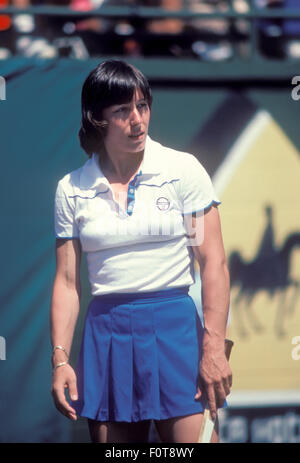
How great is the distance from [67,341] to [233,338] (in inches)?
47.7

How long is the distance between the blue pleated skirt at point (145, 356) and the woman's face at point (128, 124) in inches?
21.2

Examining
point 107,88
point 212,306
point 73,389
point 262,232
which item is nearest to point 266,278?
point 262,232

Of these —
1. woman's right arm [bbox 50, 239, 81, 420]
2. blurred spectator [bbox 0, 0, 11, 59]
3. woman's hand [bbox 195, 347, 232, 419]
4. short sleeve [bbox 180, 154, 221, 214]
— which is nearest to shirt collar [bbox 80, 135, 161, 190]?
short sleeve [bbox 180, 154, 221, 214]

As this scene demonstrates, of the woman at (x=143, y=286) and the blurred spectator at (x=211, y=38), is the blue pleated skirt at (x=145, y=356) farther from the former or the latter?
the blurred spectator at (x=211, y=38)

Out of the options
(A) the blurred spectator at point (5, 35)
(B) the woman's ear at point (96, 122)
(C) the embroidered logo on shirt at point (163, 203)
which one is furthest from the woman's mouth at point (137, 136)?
(A) the blurred spectator at point (5, 35)

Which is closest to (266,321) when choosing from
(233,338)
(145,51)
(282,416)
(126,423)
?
(233,338)

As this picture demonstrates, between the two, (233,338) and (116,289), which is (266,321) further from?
(116,289)

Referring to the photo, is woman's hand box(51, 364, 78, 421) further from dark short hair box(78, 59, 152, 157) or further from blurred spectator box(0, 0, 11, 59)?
blurred spectator box(0, 0, 11, 59)

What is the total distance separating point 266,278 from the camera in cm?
332

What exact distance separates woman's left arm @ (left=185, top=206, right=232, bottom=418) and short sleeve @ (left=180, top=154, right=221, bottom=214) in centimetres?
3

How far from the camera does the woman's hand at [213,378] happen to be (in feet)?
7.09

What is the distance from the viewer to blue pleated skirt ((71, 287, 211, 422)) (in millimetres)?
2154

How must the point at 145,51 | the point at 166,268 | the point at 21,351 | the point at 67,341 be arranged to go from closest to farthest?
the point at 166,268, the point at 67,341, the point at 21,351, the point at 145,51
